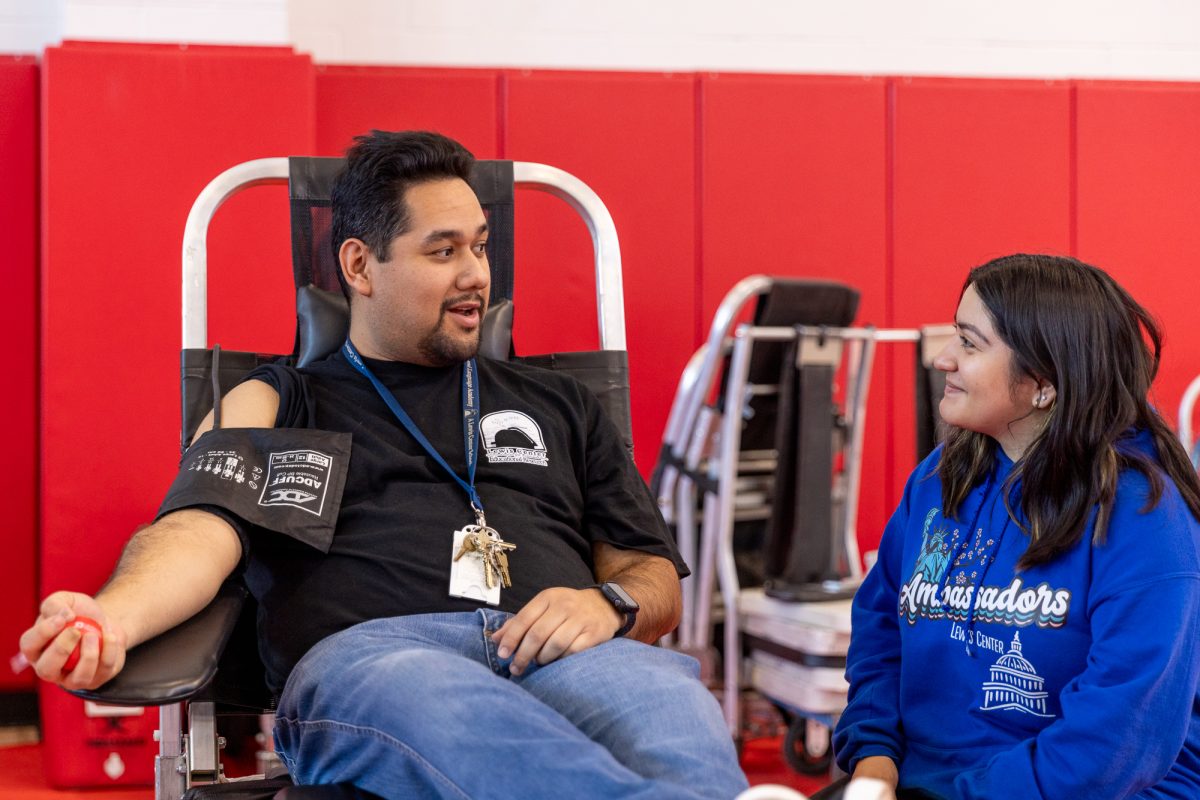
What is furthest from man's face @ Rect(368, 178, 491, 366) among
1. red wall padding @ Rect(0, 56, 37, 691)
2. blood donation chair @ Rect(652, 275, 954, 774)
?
red wall padding @ Rect(0, 56, 37, 691)

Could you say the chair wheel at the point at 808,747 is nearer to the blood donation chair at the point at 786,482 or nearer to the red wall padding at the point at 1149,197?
the blood donation chair at the point at 786,482

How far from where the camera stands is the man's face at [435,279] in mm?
1763

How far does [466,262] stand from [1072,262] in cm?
83

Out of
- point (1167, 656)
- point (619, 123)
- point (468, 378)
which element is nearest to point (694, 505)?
point (619, 123)

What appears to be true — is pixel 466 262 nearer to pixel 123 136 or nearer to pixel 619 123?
pixel 123 136

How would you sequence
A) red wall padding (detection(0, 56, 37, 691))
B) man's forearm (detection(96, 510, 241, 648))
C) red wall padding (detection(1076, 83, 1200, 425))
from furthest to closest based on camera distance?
1. red wall padding (detection(1076, 83, 1200, 425))
2. red wall padding (detection(0, 56, 37, 691))
3. man's forearm (detection(96, 510, 241, 648))

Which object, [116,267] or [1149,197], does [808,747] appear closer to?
[116,267]

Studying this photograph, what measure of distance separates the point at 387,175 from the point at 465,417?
38cm

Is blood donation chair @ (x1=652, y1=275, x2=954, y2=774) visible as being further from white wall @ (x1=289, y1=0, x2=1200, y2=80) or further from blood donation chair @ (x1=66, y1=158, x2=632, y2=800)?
white wall @ (x1=289, y1=0, x2=1200, y2=80)

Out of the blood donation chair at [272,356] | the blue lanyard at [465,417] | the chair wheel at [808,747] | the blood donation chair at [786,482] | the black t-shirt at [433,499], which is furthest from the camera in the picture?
the chair wheel at [808,747]

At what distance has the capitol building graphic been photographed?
1.32 m

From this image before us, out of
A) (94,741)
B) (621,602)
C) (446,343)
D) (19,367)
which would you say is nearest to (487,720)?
(621,602)

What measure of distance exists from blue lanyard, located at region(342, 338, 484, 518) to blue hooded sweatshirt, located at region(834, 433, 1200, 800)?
22.0 inches

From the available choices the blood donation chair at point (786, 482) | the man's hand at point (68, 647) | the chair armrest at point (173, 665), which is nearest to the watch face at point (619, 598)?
the chair armrest at point (173, 665)
